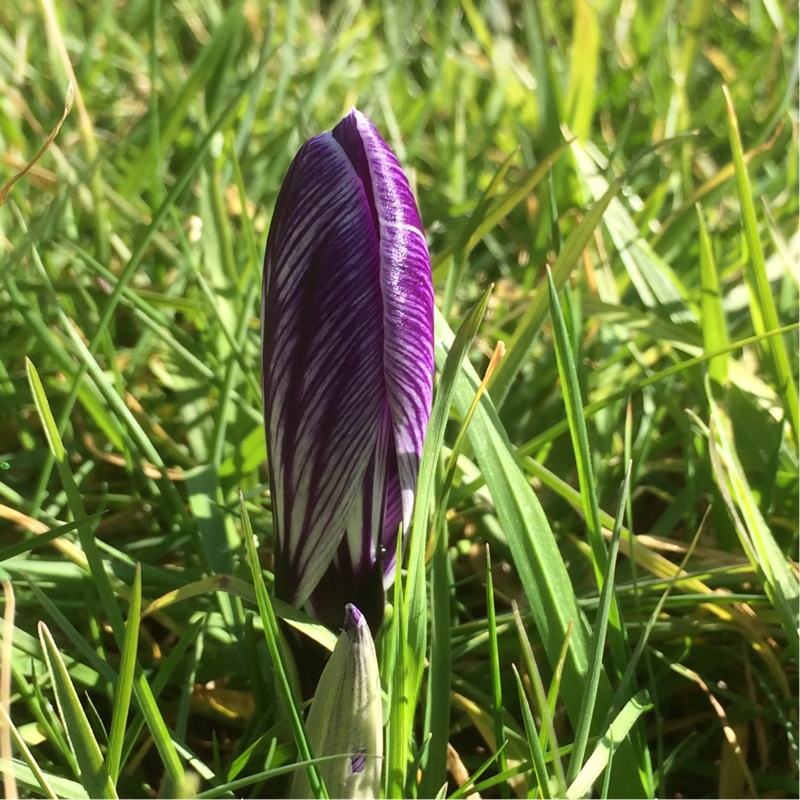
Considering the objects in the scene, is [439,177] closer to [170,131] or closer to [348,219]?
[170,131]

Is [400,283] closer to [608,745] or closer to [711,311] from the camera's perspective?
[608,745]

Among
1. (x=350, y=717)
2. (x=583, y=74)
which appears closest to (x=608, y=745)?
(x=350, y=717)

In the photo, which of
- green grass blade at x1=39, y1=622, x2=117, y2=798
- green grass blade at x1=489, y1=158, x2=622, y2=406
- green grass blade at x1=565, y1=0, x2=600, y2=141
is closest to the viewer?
green grass blade at x1=39, y1=622, x2=117, y2=798

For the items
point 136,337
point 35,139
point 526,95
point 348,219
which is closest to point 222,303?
point 136,337

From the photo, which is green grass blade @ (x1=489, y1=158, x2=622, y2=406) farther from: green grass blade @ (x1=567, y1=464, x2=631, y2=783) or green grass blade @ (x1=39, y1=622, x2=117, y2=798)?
green grass blade @ (x1=39, y1=622, x2=117, y2=798)

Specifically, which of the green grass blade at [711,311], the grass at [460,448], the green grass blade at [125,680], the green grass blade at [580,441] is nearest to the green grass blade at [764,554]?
the grass at [460,448]

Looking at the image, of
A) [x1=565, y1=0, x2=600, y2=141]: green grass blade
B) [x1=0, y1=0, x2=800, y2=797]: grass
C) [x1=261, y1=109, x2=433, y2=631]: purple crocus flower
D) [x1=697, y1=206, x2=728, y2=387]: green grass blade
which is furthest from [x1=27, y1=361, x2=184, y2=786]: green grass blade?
[x1=565, y1=0, x2=600, y2=141]: green grass blade
